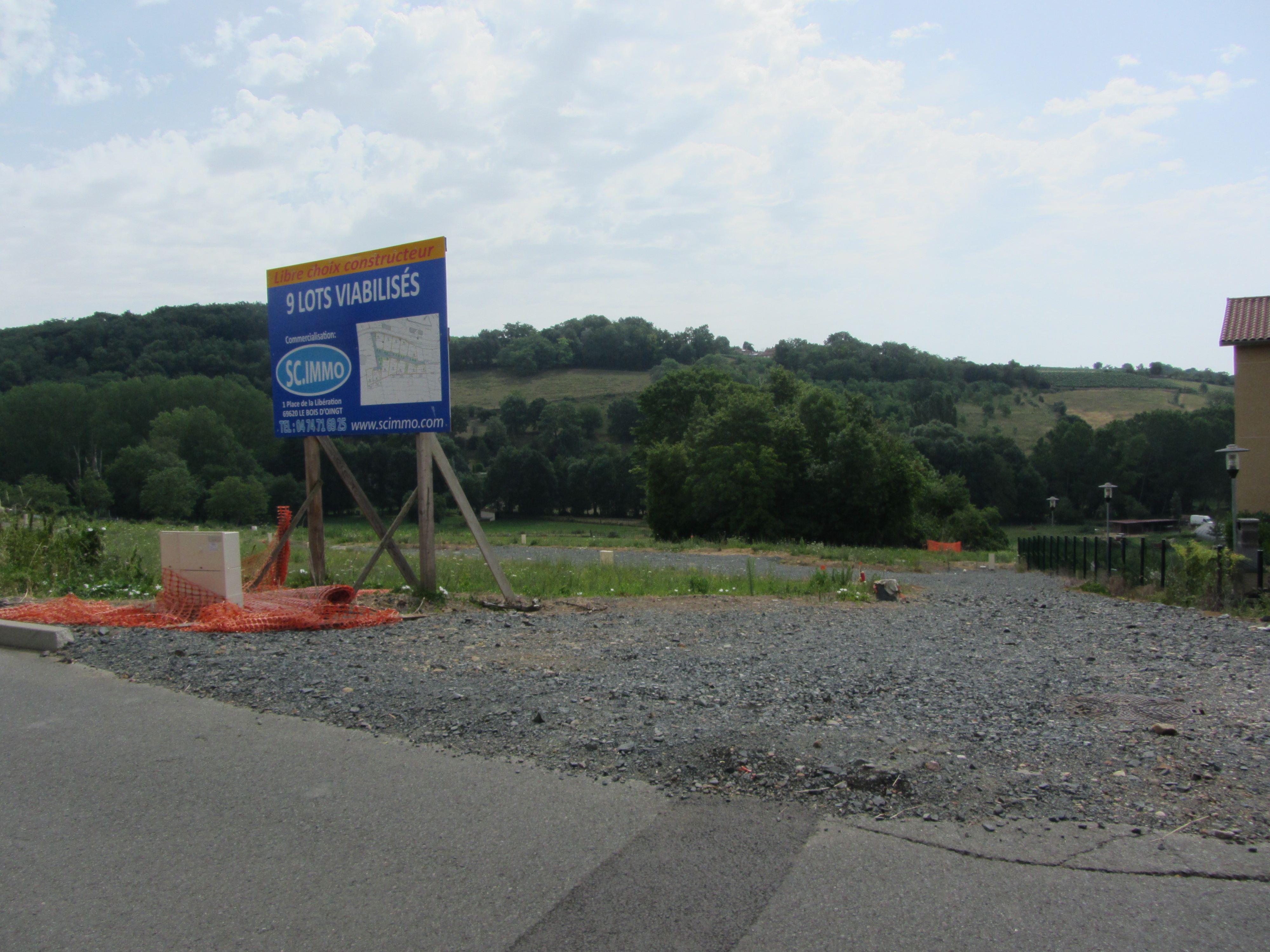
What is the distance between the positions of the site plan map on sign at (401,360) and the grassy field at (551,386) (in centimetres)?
10231

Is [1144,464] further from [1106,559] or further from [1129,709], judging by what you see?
[1129,709]

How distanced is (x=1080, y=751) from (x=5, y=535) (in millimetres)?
14051

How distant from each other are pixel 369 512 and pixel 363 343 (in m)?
2.24

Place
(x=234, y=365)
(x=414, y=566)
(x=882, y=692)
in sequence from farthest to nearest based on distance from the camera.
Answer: (x=234, y=365) → (x=414, y=566) → (x=882, y=692)

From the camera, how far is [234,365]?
9944 cm

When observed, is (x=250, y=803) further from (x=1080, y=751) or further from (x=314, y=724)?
(x=1080, y=751)

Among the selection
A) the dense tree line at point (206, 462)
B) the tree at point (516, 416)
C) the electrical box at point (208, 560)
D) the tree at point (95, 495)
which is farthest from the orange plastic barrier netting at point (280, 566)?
the tree at point (516, 416)

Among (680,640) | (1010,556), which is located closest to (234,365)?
(1010,556)

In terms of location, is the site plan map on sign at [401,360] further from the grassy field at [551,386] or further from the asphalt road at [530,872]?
the grassy field at [551,386]

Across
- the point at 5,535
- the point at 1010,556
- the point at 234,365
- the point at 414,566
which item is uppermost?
the point at 234,365

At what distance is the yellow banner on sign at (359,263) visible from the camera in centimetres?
1066

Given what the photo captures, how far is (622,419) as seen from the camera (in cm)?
10862

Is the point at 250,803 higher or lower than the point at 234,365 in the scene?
lower

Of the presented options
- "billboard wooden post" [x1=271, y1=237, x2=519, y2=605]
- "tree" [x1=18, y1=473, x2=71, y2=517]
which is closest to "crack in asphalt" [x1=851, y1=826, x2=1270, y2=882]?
"billboard wooden post" [x1=271, y1=237, x2=519, y2=605]
